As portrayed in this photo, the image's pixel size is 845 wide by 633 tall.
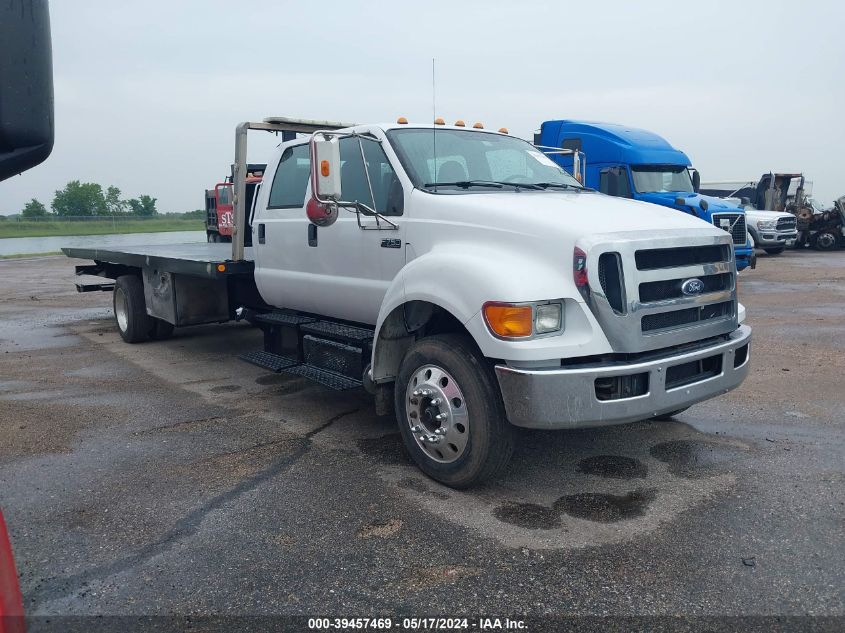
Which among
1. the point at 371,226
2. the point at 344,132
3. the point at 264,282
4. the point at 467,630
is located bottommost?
the point at 467,630

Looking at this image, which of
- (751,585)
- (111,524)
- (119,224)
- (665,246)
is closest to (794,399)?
(665,246)

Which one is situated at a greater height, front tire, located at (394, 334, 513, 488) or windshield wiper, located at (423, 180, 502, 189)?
windshield wiper, located at (423, 180, 502, 189)

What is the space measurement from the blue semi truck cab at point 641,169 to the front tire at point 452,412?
10012 mm

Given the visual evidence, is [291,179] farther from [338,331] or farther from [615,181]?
[615,181]

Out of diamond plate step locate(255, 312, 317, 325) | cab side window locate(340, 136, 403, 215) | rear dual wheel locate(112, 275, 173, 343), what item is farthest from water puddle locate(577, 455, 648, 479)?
rear dual wheel locate(112, 275, 173, 343)

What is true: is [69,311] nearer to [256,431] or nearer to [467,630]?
[256,431]

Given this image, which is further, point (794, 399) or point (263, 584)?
point (794, 399)

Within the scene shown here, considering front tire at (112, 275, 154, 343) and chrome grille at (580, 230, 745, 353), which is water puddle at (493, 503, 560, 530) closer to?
chrome grille at (580, 230, 745, 353)

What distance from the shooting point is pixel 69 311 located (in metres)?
12.4

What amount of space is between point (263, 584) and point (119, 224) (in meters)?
41.8

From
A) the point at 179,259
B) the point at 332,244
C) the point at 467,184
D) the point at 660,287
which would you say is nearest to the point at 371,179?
the point at 332,244

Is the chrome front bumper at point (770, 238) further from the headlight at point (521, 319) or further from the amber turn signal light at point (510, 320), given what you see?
the amber turn signal light at point (510, 320)

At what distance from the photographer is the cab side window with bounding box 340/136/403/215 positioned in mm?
4762

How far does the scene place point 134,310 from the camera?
28.6ft
